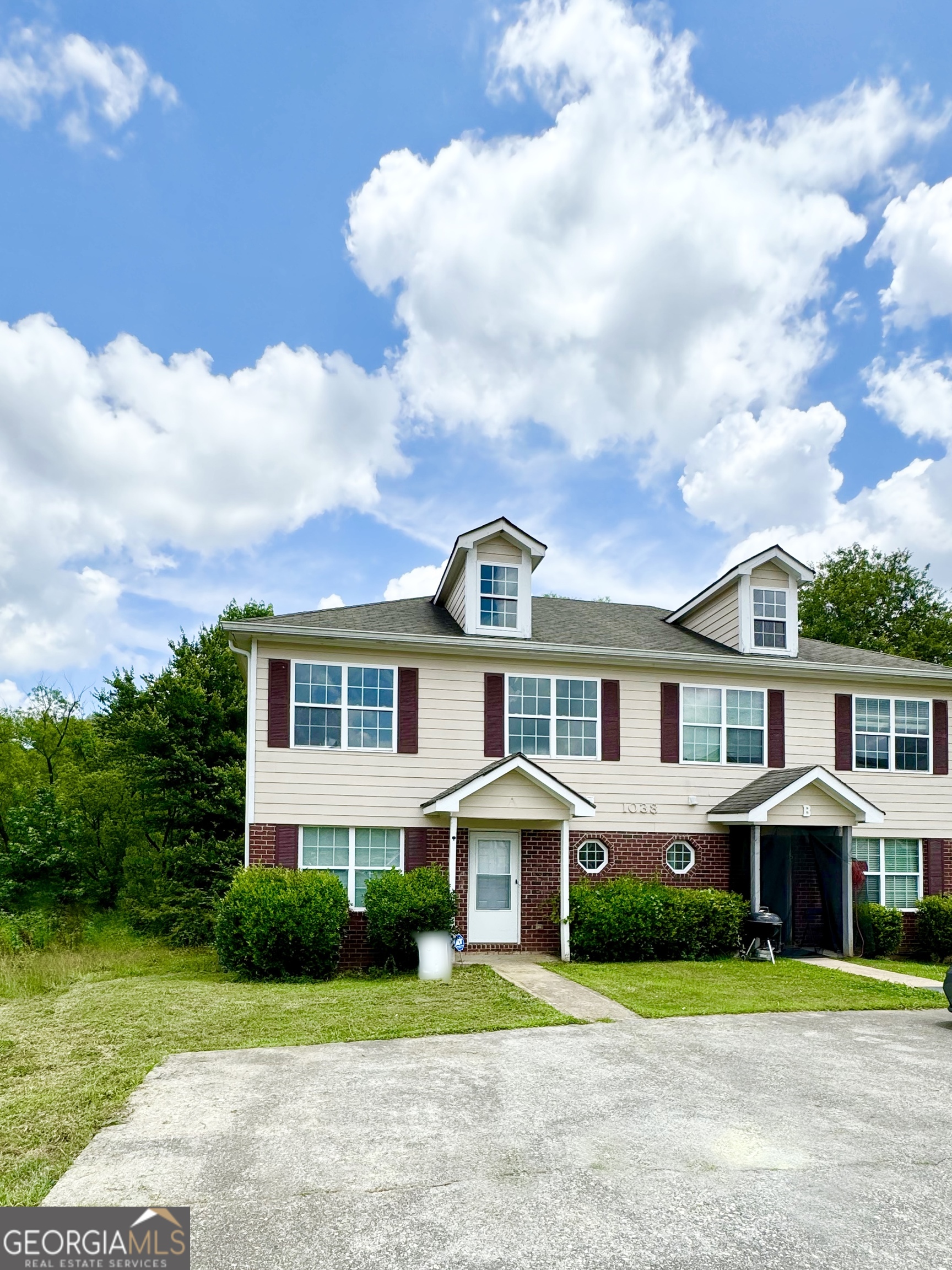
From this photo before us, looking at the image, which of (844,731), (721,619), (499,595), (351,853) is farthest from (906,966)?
(351,853)

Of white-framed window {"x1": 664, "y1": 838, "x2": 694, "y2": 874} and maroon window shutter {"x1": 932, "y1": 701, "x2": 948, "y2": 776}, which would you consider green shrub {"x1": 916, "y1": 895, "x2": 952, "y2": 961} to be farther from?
white-framed window {"x1": 664, "y1": 838, "x2": 694, "y2": 874}

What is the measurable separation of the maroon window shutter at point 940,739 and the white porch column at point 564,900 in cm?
830

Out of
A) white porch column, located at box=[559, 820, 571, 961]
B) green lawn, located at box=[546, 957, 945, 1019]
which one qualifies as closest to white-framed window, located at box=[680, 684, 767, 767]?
white porch column, located at box=[559, 820, 571, 961]

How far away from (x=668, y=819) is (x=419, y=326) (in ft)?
37.5

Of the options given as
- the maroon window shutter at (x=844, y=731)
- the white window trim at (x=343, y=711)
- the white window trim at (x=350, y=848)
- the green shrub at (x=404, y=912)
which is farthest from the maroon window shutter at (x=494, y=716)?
the maroon window shutter at (x=844, y=731)

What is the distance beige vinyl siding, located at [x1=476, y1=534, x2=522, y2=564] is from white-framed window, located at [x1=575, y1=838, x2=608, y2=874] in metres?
5.40

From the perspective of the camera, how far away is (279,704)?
14984 millimetres

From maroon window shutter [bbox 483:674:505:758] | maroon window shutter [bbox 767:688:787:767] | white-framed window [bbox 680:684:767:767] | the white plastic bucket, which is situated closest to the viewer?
the white plastic bucket

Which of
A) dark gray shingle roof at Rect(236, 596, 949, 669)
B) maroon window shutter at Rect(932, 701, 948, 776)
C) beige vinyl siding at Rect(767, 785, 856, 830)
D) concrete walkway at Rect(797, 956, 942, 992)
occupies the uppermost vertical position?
dark gray shingle roof at Rect(236, 596, 949, 669)

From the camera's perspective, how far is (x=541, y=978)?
12750mm

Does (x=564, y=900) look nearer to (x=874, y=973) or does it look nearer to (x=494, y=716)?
(x=494, y=716)

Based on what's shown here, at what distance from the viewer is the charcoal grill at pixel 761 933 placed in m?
15.4

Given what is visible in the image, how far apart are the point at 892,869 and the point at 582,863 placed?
652 centimetres

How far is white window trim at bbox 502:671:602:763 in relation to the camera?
16.1 meters
